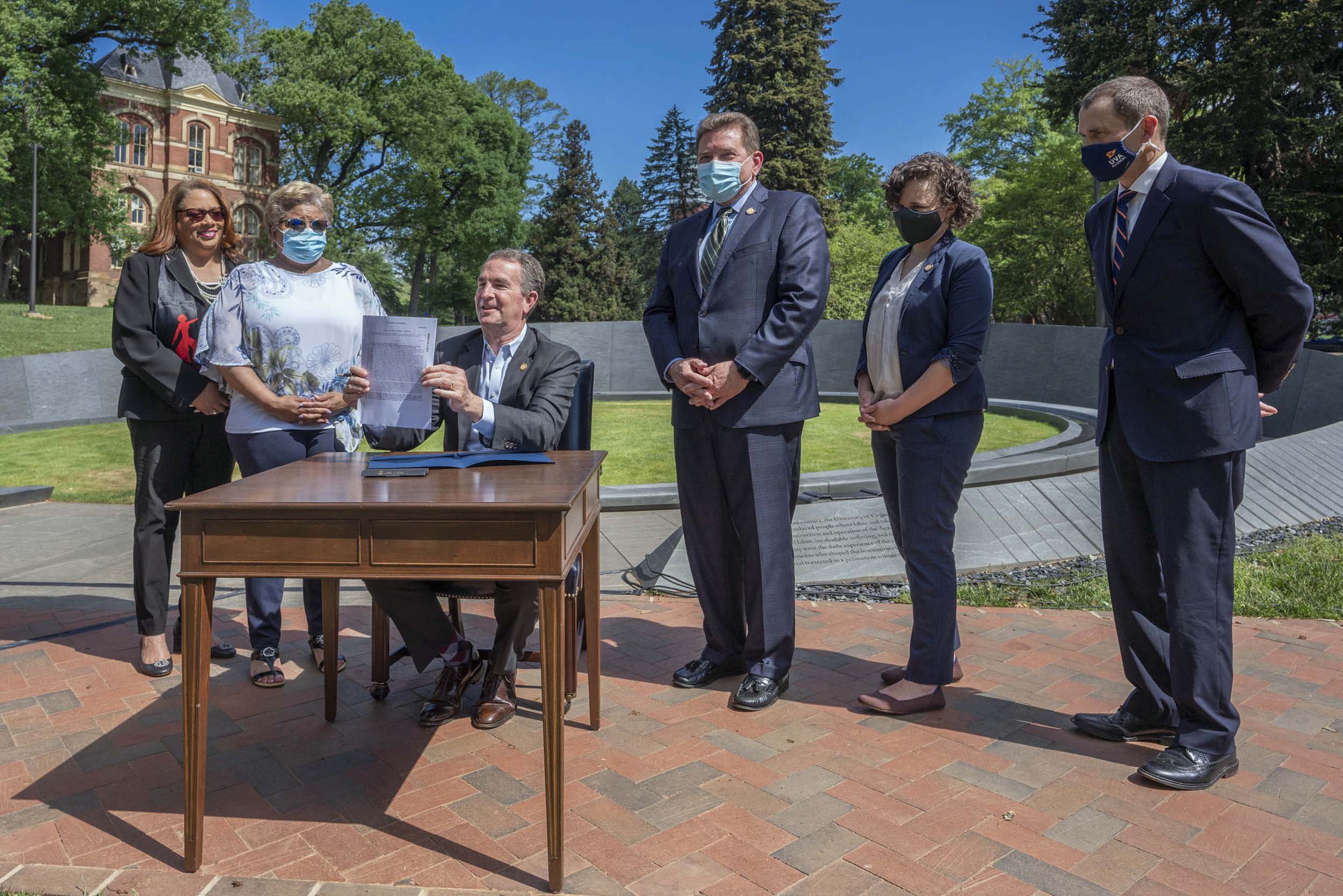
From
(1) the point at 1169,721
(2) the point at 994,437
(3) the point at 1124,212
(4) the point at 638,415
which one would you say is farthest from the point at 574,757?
(4) the point at 638,415

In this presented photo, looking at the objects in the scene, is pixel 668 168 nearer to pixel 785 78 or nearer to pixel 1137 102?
pixel 785 78


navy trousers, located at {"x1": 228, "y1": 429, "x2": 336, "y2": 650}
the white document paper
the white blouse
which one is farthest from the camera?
navy trousers, located at {"x1": 228, "y1": 429, "x2": 336, "y2": 650}

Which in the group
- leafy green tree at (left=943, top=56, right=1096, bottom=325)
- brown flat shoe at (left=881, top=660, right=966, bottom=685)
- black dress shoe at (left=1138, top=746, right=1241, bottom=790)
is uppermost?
leafy green tree at (left=943, top=56, right=1096, bottom=325)

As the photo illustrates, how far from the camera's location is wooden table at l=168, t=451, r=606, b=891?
2428 millimetres

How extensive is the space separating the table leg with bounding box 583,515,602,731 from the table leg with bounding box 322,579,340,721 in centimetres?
93

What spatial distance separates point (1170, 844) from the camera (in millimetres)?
2615

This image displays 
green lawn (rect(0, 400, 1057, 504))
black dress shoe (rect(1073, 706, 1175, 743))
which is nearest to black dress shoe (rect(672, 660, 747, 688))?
black dress shoe (rect(1073, 706, 1175, 743))

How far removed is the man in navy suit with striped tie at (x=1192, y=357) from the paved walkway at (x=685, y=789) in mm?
355

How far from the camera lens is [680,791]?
117 inches

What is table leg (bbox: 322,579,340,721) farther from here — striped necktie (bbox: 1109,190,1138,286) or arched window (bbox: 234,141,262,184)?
arched window (bbox: 234,141,262,184)

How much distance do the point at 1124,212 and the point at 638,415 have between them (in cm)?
1226

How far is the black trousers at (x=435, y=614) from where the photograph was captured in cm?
339

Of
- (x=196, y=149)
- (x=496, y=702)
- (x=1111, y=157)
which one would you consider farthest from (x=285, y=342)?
(x=196, y=149)

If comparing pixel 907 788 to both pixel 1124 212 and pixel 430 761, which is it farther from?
pixel 1124 212
